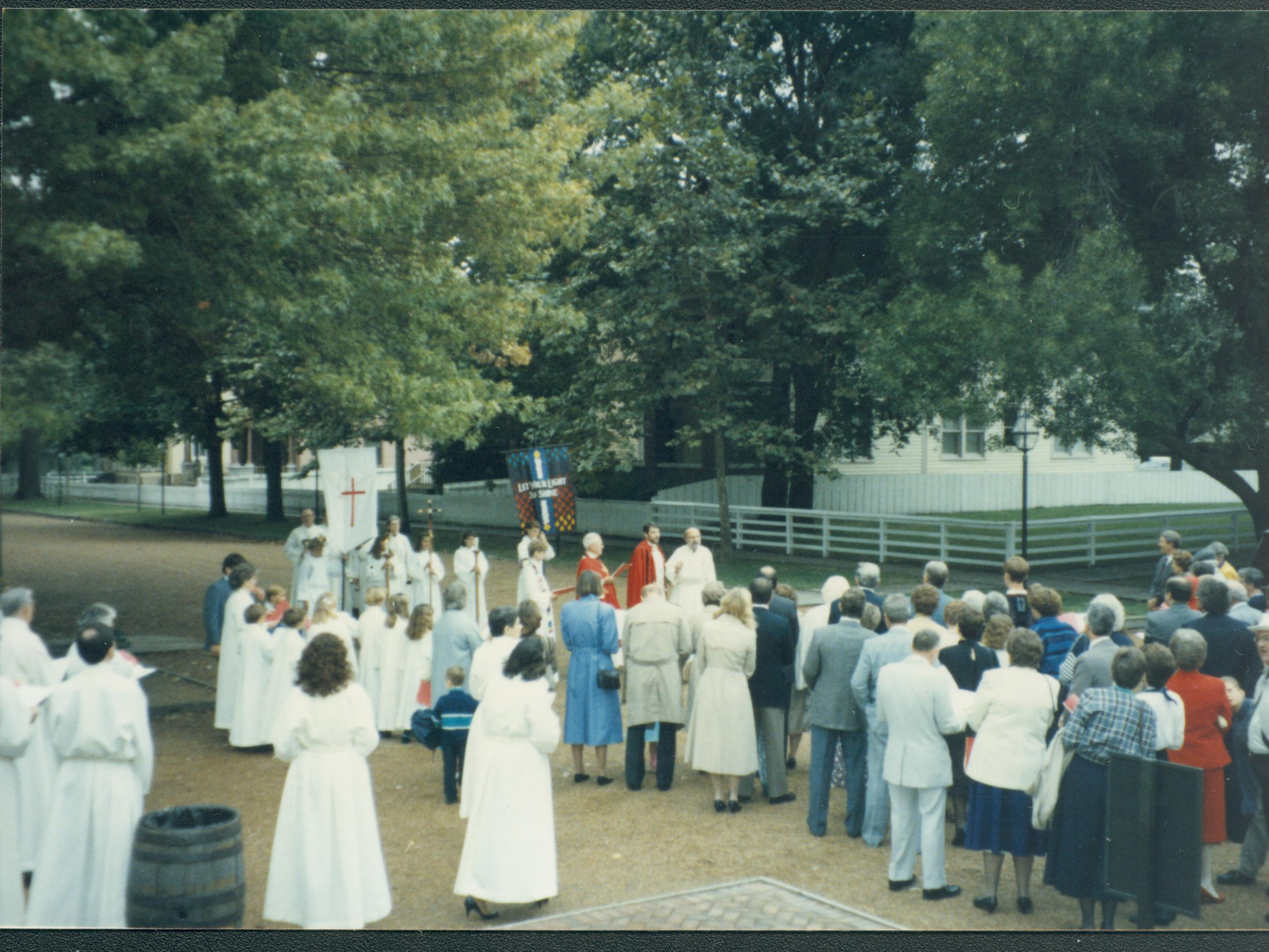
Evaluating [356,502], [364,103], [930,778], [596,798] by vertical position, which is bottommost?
[596,798]

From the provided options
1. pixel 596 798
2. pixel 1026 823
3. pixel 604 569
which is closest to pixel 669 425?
pixel 604 569

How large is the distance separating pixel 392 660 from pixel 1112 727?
655 centimetres

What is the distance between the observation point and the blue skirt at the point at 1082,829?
6.05 m

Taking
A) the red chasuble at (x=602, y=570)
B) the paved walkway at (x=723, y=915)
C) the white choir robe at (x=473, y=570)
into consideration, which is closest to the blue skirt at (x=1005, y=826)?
the paved walkway at (x=723, y=915)

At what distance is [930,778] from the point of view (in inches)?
262

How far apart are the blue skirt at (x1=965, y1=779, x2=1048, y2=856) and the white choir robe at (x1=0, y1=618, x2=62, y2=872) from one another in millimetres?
5250

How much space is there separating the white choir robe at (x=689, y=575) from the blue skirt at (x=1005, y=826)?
6.65 m

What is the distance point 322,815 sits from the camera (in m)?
5.94

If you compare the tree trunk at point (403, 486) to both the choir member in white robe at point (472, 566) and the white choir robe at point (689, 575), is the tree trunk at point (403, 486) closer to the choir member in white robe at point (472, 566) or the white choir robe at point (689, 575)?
the choir member in white robe at point (472, 566)

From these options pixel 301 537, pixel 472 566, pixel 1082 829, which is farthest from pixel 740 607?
pixel 301 537

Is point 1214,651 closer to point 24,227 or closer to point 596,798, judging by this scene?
point 596,798

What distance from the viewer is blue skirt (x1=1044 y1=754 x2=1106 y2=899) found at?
605cm

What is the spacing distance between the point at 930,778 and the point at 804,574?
49.3 feet

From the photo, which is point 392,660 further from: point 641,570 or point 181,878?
point 181,878
